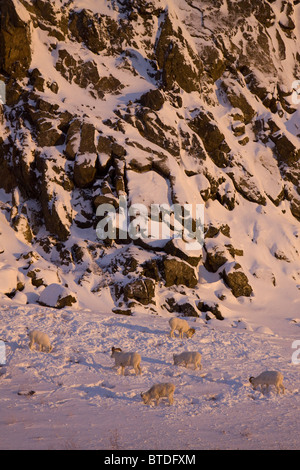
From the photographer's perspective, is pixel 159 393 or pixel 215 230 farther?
pixel 215 230

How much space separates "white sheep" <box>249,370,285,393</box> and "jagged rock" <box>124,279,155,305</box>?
1735 centimetres

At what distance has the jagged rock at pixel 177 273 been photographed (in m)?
31.5

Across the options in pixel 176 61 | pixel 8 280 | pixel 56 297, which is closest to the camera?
pixel 56 297

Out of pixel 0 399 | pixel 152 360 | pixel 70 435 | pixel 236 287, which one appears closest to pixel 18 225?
pixel 236 287

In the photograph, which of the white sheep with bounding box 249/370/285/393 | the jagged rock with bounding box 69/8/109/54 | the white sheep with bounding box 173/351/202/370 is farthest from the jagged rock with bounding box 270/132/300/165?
the white sheep with bounding box 249/370/285/393

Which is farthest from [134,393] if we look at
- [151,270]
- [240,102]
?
[240,102]

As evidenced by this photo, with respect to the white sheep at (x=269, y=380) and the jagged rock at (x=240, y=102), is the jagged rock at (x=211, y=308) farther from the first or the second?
the jagged rock at (x=240, y=102)

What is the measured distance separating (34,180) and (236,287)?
1961 cm

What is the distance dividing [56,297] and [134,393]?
585 inches

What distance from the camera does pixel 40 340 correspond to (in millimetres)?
14359

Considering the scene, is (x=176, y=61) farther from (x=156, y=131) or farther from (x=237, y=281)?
(x=237, y=281)

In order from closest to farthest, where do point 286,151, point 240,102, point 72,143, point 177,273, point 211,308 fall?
1. point 211,308
2. point 177,273
3. point 72,143
4. point 286,151
5. point 240,102

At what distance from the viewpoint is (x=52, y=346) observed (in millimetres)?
14836

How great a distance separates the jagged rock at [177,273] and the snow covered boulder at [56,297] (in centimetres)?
834
